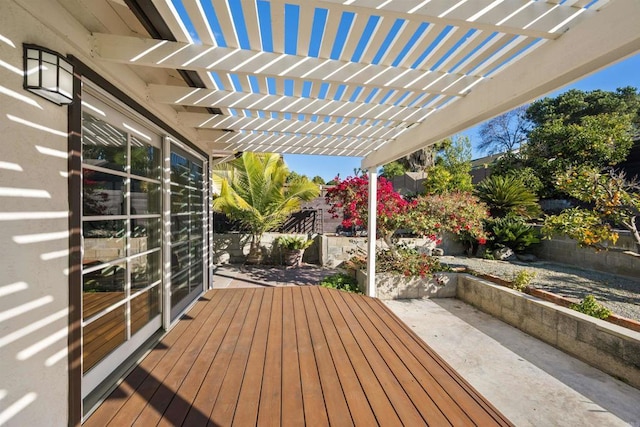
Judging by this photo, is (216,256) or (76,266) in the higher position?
(76,266)

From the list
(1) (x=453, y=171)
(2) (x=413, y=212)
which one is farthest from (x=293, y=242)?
(1) (x=453, y=171)

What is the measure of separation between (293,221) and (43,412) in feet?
25.2

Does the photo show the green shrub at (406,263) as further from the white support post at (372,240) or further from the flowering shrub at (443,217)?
the white support post at (372,240)

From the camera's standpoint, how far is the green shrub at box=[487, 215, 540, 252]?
25.1 ft

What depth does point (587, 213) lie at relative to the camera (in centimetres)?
430

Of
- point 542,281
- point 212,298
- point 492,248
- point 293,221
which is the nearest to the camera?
point 212,298

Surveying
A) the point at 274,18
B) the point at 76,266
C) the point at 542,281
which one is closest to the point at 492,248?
the point at 542,281

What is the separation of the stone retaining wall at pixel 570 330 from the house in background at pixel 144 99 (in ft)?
8.59

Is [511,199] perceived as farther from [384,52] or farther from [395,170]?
[395,170]

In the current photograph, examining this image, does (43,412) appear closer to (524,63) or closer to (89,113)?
(89,113)

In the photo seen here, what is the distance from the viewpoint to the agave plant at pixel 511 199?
8.47 metres

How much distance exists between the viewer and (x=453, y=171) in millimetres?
13117

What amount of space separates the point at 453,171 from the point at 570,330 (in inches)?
420

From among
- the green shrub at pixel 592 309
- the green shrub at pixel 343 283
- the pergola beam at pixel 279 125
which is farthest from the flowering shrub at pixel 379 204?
the green shrub at pixel 592 309
